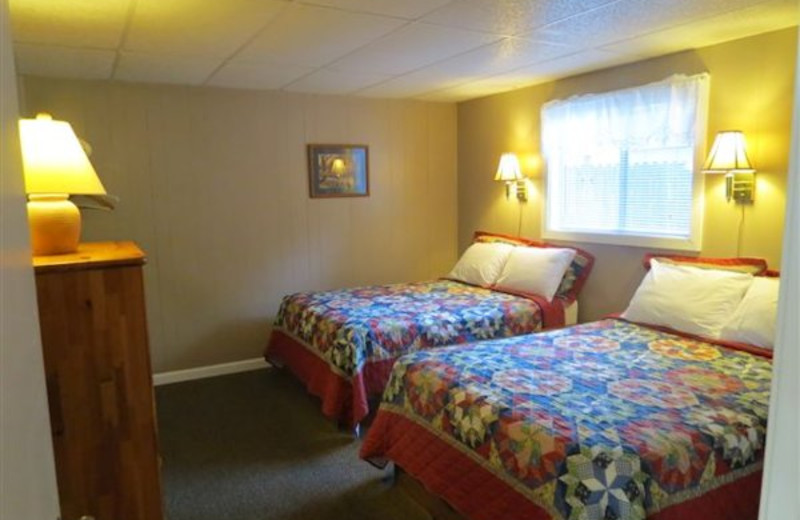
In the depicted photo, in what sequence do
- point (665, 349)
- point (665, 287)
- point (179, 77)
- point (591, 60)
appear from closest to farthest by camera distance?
point (665, 349)
point (665, 287)
point (591, 60)
point (179, 77)

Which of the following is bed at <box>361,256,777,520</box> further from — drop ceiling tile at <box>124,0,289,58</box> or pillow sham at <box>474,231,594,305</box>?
drop ceiling tile at <box>124,0,289,58</box>

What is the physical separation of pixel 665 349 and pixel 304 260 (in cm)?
282

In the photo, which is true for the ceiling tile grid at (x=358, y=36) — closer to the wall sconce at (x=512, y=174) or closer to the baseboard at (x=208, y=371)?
the wall sconce at (x=512, y=174)

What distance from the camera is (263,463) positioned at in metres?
2.82

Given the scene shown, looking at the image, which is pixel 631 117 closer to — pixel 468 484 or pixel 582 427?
pixel 582 427

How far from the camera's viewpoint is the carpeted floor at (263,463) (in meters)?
2.43

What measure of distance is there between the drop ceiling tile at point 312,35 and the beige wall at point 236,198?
100 centimetres

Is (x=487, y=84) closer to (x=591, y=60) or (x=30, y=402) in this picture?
(x=591, y=60)

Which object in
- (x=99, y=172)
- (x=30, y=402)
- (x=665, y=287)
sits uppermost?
(x=99, y=172)

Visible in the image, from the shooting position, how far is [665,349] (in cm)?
264

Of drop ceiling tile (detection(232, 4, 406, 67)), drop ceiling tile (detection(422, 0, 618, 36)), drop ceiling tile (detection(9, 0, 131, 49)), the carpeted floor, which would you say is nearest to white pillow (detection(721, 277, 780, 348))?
drop ceiling tile (detection(422, 0, 618, 36))

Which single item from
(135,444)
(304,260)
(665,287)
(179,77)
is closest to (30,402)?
(135,444)

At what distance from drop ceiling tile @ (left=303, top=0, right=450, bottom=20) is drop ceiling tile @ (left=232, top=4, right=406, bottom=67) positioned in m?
0.07

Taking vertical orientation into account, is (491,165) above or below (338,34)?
below
